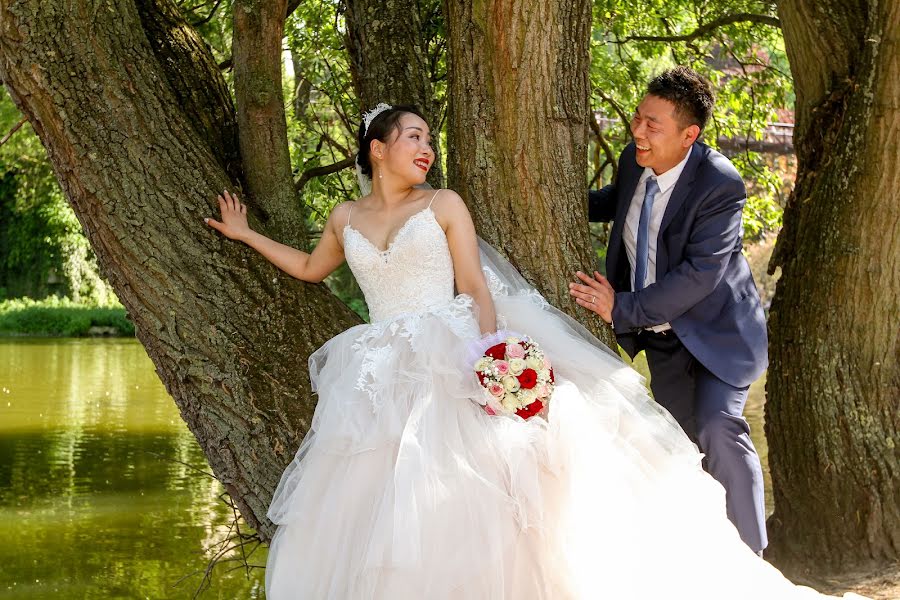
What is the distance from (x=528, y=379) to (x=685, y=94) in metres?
1.44

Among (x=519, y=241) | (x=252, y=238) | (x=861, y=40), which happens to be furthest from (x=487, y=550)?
(x=861, y=40)

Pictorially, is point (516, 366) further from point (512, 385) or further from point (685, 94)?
Result: point (685, 94)

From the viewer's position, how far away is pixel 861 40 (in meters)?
5.55

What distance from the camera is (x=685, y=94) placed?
4.18 metres

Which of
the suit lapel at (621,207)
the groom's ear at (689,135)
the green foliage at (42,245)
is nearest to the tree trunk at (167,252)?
the suit lapel at (621,207)

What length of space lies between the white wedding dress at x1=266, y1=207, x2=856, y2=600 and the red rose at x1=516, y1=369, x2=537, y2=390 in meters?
0.13

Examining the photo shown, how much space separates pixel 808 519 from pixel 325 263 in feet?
10.1

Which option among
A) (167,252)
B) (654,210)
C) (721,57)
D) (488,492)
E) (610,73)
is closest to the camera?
(488,492)

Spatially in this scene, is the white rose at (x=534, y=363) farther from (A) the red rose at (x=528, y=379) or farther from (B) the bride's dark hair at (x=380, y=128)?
(B) the bride's dark hair at (x=380, y=128)

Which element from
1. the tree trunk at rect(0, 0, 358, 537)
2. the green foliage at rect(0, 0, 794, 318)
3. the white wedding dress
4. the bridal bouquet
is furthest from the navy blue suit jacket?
the green foliage at rect(0, 0, 794, 318)

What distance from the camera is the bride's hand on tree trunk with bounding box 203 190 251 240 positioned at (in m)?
4.03

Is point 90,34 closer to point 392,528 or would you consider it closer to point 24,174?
point 392,528

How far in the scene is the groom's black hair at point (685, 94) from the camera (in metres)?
4.19

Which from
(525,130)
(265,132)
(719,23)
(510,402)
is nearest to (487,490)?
(510,402)
